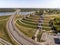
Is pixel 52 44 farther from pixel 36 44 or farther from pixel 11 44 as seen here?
pixel 11 44

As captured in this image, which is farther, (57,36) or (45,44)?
(57,36)

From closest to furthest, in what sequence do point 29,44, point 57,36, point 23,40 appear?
1. point 29,44
2. point 23,40
3. point 57,36

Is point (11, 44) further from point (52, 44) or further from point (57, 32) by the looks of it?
point (57, 32)

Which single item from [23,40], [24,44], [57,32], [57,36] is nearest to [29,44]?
[24,44]

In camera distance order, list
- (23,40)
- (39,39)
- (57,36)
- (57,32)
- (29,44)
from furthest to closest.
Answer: (57,32) < (57,36) < (39,39) < (23,40) < (29,44)

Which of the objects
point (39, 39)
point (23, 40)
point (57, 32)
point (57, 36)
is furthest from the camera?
point (57, 32)

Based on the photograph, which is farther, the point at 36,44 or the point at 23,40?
the point at 23,40

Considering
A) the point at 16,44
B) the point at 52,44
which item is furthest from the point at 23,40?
the point at 52,44

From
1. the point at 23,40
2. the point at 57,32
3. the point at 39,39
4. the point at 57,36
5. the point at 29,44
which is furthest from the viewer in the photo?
the point at 57,32

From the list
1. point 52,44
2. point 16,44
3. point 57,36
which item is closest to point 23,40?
point 16,44
